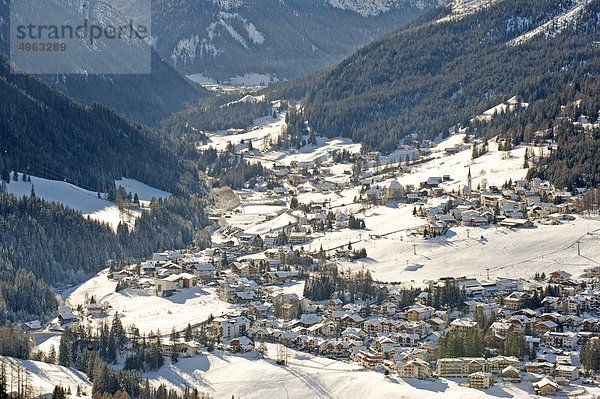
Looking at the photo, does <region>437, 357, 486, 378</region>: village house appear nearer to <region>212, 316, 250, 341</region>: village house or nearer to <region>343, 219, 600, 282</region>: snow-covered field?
<region>212, 316, 250, 341</region>: village house

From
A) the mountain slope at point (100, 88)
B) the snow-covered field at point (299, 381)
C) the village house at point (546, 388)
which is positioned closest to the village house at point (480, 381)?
the snow-covered field at point (299, 381)

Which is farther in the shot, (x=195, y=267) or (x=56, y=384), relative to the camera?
(x=195, y=267)

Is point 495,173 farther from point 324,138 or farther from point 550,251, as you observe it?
point 324,138

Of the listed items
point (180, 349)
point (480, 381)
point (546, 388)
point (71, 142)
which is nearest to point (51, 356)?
point (180, 349)

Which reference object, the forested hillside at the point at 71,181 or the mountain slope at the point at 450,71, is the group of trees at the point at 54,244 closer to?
the forested hillside at the point at 71,181

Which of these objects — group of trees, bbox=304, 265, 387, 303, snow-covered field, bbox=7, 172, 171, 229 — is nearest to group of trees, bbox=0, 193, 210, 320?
snow-covered field, bbox=7, 172, 171, 229

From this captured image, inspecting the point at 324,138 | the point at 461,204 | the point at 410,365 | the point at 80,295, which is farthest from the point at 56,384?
the point at 324,138
